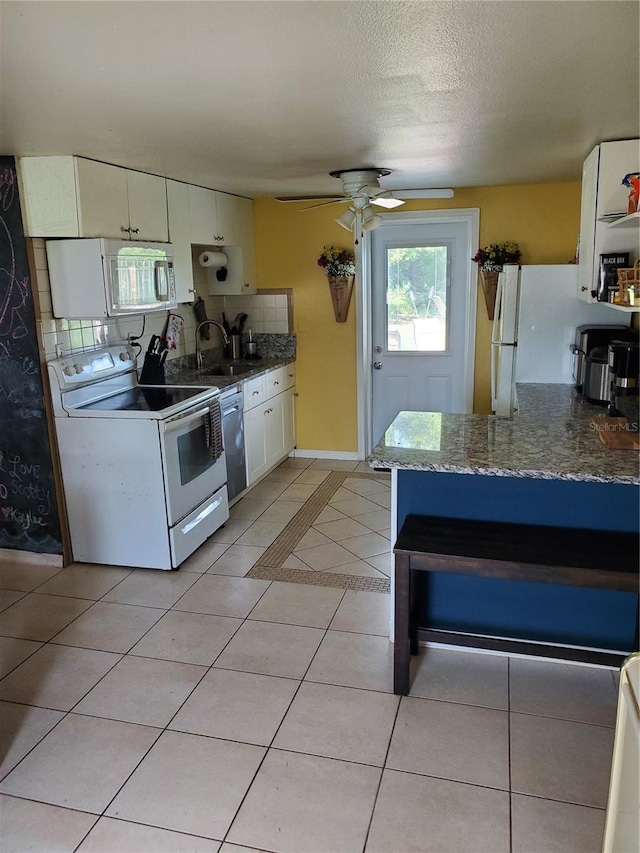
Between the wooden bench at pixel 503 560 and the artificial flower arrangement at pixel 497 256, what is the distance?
8.99 feet

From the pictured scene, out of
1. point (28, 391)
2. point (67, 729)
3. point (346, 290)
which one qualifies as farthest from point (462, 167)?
point (67, 729)

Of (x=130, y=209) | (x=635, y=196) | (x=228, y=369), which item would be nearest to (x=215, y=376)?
(x=228, y=369)

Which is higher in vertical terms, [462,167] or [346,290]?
[462,167]

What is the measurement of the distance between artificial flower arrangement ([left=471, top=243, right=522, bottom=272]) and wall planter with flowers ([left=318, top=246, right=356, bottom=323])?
3.28ft

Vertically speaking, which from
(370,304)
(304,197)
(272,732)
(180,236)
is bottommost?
(272,732)

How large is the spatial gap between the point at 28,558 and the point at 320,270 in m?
3.09

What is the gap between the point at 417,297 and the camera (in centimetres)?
514

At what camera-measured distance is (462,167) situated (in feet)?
12.5

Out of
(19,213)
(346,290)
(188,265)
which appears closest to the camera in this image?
(19,213)

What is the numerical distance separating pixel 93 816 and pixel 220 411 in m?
2.38

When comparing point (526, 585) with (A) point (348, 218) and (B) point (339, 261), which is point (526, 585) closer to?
(A) point (348, 218)

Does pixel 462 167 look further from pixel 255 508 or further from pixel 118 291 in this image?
pixel 255 508

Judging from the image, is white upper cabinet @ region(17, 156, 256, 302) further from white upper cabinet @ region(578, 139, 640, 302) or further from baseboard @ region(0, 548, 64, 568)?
white upper cabinet @ region(578, 139, 640, 302)

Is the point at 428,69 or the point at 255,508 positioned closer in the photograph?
the point at 428,69
